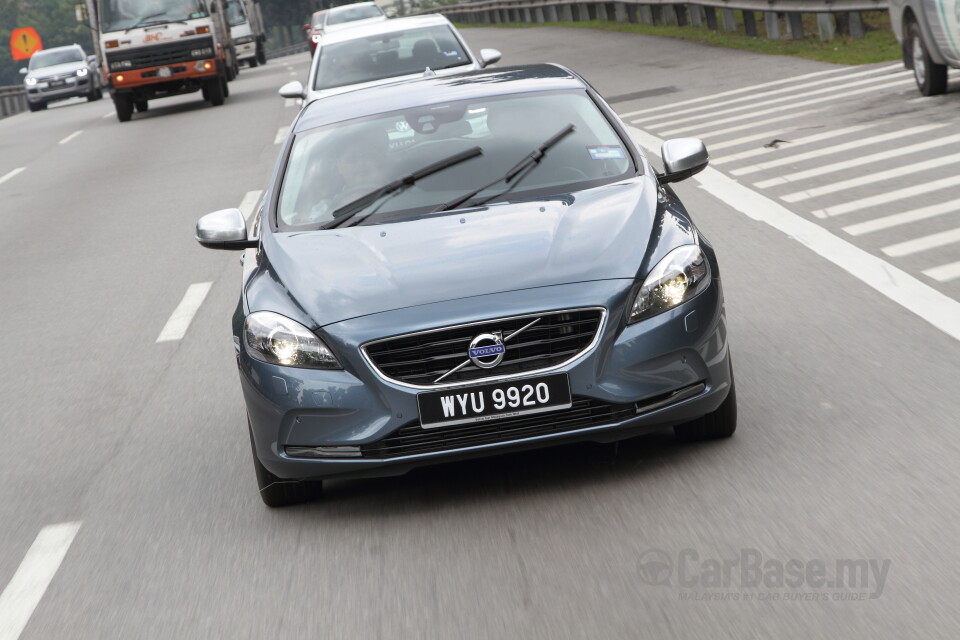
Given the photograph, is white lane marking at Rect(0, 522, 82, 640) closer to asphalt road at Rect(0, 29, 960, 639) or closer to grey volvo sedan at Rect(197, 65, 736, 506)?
asphalt road at Rect(0, 29, 960, 639)

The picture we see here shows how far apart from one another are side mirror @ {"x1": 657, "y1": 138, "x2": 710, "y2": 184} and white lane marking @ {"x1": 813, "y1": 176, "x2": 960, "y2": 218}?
389cm

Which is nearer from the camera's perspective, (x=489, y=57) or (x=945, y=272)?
(x=945, y=272)

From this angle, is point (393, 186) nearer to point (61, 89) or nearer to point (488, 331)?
point (488, 331)

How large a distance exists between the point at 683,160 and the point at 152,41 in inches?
900

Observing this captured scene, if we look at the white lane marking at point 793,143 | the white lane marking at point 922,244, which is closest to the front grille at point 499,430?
the white lane marking at point 922,244

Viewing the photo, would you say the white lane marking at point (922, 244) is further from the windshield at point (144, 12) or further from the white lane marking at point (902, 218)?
the windshield at point (144, 12)

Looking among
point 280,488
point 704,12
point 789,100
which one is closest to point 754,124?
point 789,100

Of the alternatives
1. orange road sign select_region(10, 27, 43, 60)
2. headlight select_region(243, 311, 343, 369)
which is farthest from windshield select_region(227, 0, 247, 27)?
orange road sign select_region(10, 27, 43, 60)

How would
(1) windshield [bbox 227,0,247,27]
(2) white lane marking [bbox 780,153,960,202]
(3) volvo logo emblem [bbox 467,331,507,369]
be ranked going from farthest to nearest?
1. (1) windshield [bbox 227,0,247,27]
2. (2) white lane marking [bbox 780,153,960,202]
3. (3) volvo logo emblem [bbox 467,331,507,369]

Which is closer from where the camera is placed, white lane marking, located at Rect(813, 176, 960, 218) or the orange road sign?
white lane marking, located at Rect(813, 176, 960, 218)

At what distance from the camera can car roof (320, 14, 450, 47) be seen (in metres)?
14.9

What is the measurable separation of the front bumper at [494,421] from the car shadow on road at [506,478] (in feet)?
0.76

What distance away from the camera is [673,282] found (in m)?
5.07

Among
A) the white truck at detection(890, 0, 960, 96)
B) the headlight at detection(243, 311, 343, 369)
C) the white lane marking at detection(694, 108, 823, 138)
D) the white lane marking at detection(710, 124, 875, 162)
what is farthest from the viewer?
the white lane marking at detection(694, 108, 823, 138)
